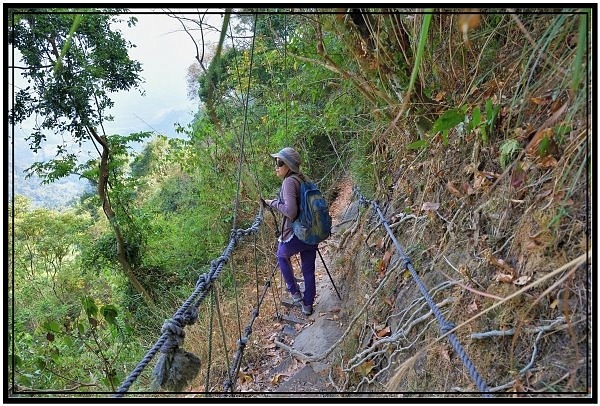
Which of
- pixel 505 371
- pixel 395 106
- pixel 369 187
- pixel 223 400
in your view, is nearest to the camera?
pixel 223 400

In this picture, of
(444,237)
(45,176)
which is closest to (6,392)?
(444,237)

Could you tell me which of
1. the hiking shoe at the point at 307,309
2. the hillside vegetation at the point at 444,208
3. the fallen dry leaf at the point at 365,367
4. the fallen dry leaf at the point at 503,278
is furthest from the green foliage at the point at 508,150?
the hiking shoe at the point at 307,309

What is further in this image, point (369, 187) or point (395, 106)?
point (369, 187)

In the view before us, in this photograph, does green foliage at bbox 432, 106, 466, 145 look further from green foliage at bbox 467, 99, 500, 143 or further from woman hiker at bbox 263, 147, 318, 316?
woman hiker at bbox 263, 147, 318, 316

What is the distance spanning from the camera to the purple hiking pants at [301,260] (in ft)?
8.87

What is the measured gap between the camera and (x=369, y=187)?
3979mm

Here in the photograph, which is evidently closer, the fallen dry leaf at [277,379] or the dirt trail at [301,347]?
the dirt trail at [301,347]

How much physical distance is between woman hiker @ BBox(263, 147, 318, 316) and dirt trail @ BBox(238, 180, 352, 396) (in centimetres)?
17

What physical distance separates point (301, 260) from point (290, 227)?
0.29 m

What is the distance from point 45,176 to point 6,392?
6.56 metres

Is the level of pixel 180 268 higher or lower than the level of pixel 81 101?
lower

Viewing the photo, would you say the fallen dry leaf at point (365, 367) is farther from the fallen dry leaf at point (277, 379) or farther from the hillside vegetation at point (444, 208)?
the fallen dry leaf at point (277, 379)

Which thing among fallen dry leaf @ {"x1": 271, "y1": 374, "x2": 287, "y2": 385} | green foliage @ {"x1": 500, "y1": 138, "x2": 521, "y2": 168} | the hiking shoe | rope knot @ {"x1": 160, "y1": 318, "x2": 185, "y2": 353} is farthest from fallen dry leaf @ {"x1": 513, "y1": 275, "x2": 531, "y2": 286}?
the hiking shoe

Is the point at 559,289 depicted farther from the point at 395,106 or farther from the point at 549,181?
the point at 395,106
